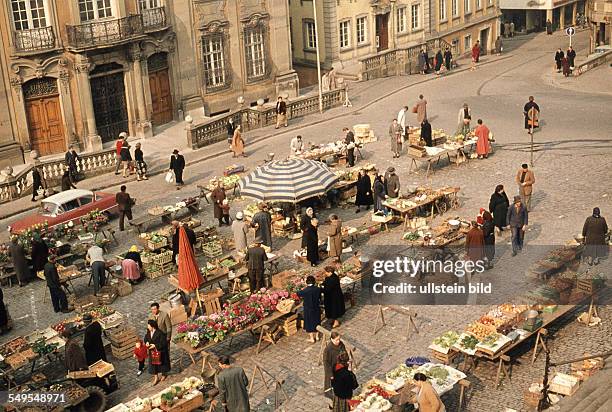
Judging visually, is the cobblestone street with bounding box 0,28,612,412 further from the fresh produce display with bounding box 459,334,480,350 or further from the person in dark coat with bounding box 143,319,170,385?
the fresh produce display with bounding box 459,334,480,350

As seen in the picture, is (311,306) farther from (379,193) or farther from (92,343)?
(379,193)

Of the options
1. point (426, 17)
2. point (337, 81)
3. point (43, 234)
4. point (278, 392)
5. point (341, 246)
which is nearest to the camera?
point (278, 392)

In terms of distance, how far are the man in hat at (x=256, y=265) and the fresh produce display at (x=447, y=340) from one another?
5.80 meters

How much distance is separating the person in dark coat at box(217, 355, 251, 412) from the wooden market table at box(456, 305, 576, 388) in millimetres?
4747

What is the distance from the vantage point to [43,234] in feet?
93.9

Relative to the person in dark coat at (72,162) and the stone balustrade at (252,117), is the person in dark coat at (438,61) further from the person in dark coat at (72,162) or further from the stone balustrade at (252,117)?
the person in dark coat at (72,162)

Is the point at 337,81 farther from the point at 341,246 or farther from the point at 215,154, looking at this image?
the point at 341,246

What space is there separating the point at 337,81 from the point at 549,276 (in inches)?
1108

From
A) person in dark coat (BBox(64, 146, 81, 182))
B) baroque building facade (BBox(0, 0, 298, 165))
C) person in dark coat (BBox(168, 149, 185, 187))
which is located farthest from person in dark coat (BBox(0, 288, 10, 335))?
baroque building facade (BBox(0, 0, 298, 165))

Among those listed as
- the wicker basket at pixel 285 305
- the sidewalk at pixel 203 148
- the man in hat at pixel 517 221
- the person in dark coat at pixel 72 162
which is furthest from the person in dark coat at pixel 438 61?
the wicker basket at pixel 285 305

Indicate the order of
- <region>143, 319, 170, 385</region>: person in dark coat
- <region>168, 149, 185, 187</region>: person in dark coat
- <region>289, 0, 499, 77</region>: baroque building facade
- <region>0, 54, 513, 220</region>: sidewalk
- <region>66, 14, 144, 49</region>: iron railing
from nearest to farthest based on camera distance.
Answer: <region>143, 319, 170, 385</region>: person in dark coat < <region>168, 149, 185, 187</region>: person in dark coat < <region>0, 54, 513, 220</region>: sidewalk < <region>66, 14, 144, 49</region>: iron railing < <region>289, 0, 499, 77</region>: baroque building facade

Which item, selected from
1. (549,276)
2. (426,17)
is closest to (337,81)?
(426,17)

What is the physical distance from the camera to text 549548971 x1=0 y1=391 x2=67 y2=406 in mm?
18016

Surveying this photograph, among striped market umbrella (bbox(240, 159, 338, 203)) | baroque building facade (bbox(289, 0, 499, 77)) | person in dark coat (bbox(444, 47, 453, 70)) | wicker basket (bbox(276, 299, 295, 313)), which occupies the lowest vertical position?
wicker basket (bbox(276, 299, 295, 313))
